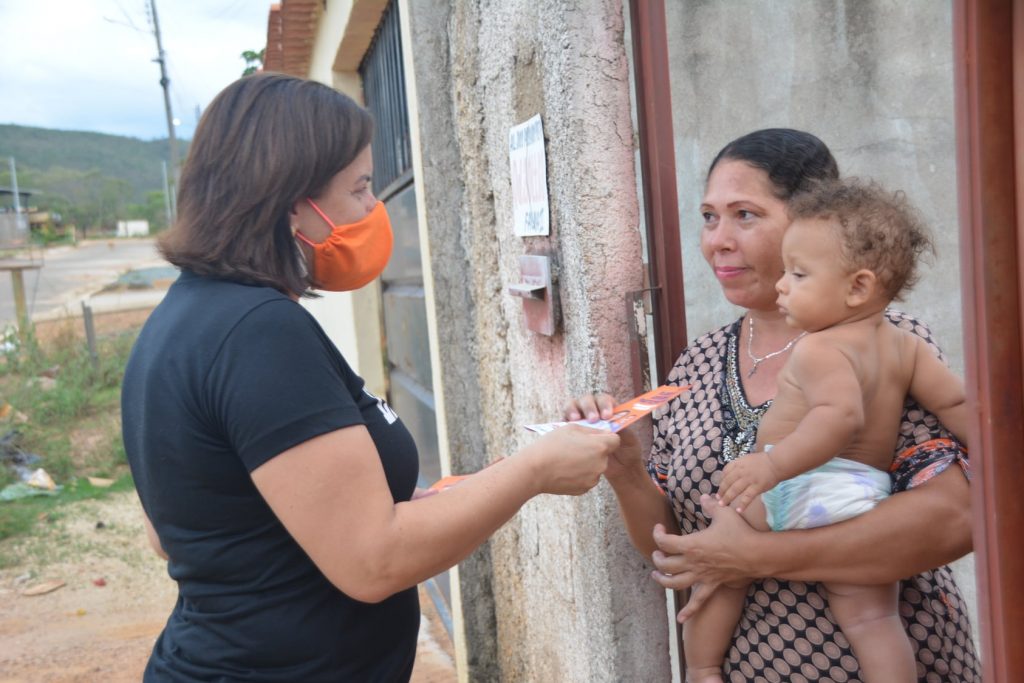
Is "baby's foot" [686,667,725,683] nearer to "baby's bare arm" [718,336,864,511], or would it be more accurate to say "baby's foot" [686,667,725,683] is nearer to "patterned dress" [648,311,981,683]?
"patterned dress" [648,311,981,683]

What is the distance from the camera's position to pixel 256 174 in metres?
1.67

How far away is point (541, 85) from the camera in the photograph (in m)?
2.49

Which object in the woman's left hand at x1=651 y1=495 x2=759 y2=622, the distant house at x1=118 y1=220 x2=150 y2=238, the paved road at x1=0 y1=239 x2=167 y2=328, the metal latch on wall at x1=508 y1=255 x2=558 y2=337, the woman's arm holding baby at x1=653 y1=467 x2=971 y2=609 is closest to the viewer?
the woman's arm holding baby at x1=653 y1=467 x2=971 y2=609

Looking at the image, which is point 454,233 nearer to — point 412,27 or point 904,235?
point 412,27

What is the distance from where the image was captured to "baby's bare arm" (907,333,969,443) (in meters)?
1.63

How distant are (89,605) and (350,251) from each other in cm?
540

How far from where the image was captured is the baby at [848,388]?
5.09 ft

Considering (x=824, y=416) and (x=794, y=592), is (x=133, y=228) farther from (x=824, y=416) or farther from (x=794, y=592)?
(x=824, y=416)

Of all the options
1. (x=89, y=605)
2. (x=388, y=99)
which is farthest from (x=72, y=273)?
(x=388, y=99)

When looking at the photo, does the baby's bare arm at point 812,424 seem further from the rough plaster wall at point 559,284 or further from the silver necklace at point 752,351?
the rough plaster wall at point 559,284

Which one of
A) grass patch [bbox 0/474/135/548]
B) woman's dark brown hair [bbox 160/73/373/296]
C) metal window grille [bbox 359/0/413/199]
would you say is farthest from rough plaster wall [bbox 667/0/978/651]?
grass patch [bbox 0/474/135/548]

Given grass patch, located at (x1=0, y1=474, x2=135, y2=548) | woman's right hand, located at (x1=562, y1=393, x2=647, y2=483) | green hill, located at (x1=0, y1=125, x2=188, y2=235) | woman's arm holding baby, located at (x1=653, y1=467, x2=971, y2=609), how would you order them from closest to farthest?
woman's arm holding baby, located at (x1=653, y1=467, x2=971, y2=609)
woman's right hand, located at (x1=562, y1=393, x2=647, y2=483)
grass patch, located at (x1=0, y1=474, x2=135, y2=548)
green hill, located at (x1=0, y1=125, x2=188, y2=235)

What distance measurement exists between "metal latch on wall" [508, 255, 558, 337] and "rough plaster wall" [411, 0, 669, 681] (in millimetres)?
33

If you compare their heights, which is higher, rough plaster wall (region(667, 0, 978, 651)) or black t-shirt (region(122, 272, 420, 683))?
rough plaster wall (region(667, 0, 978, 651))
